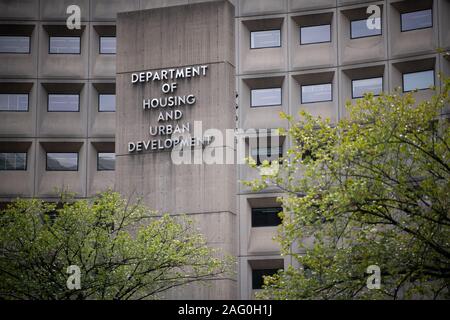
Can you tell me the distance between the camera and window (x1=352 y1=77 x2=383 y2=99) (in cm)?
4472

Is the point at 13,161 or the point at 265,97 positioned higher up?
the point at 265,97

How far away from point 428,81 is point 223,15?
39.3 feet

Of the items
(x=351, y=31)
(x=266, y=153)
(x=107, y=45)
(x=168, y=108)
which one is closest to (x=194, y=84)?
(x=168, y=108)

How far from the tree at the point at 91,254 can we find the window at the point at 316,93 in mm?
14545

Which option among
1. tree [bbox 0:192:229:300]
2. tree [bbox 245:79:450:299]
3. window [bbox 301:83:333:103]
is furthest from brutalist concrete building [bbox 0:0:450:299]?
tree [bbox 245:79:450:299]

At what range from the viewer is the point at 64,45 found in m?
48.8

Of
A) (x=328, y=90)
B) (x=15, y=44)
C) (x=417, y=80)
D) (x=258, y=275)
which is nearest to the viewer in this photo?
(x=417, y=80)

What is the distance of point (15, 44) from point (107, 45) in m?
5.18

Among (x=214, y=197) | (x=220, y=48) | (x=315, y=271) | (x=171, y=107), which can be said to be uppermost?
(x=220, y=48)

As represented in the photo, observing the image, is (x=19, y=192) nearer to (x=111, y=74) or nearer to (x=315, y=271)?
(x=111, y=74)

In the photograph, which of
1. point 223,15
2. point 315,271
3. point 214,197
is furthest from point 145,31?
point 315,271

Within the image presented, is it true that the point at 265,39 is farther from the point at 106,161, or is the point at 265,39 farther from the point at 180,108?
the point at 106,161

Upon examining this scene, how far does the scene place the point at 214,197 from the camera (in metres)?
36.7

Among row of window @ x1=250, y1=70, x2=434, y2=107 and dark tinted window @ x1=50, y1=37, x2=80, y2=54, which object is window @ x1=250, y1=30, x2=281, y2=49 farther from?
dark tinted window @ x1=50, y1=37, x2=80, y2=54
